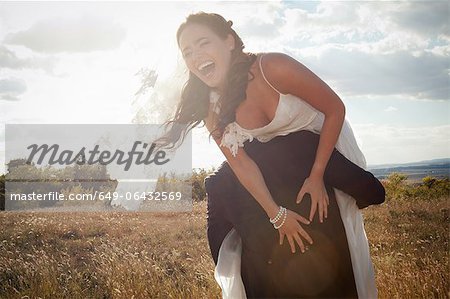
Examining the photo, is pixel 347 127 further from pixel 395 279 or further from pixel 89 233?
pixel 89 233

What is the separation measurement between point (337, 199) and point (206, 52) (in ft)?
4.06

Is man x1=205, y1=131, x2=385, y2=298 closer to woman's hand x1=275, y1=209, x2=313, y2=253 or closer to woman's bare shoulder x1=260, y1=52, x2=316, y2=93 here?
woman's hand x1=275, y1=209, x2=313, y2=253

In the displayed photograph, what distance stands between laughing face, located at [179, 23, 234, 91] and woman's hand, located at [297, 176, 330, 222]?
83 centimetres

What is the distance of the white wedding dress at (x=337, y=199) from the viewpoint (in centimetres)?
301

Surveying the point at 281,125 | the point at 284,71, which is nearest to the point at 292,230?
the point at 281,125

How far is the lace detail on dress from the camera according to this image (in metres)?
3.05

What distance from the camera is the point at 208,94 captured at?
3322mm

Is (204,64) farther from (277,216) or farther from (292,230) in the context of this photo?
(292,230)

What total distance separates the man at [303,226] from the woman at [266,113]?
6cm

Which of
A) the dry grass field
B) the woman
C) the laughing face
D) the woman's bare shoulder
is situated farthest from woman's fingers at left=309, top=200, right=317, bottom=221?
the dry grass field

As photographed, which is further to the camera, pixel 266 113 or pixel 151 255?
pixel 151 255

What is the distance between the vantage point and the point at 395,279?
4293mm

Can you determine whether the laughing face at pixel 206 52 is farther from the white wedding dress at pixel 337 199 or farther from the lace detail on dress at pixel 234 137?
the lace detail on dress at pixel 234 137

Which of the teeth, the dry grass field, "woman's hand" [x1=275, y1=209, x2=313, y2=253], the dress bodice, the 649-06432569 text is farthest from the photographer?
the 649-06432569 text
